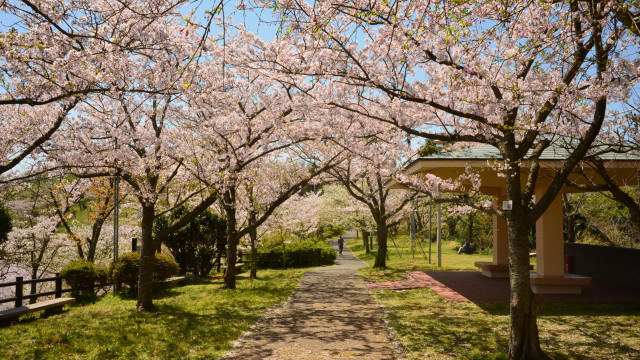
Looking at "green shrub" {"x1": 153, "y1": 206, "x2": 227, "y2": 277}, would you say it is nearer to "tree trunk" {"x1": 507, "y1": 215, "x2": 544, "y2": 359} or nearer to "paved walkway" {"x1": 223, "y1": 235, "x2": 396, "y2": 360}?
"paved walkway" {"x1": 223, "y1": 235, "x2": 396, "y2": 360}

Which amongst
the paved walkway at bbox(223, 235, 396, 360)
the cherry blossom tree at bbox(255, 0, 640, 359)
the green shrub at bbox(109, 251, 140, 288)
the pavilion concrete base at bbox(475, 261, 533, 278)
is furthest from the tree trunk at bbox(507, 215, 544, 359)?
the green shrub at bbox(109, 251, 140, 288)

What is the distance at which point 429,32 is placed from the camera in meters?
5.95

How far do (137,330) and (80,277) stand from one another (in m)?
5.24

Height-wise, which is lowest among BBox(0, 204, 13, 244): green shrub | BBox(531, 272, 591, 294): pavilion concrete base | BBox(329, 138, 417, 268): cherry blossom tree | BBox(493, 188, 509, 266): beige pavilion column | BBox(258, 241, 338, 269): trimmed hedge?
BBox(258, 241, 338, 269): trimmed hedge

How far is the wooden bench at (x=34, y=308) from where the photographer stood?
8.03 metres

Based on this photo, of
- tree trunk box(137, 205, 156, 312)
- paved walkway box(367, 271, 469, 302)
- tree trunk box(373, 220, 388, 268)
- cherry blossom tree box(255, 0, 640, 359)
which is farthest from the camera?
tree trunk box(373, 220, 388, 268)

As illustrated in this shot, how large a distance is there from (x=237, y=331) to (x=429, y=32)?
232 inches

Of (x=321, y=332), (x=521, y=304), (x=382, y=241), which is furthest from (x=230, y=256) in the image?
(x=521, y=304)

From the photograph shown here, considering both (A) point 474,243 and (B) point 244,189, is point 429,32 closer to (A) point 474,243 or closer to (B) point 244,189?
(B) point 244,189

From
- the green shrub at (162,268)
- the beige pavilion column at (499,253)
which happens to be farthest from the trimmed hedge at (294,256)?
the beige pavilion column at (499,253)

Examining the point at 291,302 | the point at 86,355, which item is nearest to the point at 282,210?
the point at 291,302

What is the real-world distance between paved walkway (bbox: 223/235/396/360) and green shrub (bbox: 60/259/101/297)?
566cm

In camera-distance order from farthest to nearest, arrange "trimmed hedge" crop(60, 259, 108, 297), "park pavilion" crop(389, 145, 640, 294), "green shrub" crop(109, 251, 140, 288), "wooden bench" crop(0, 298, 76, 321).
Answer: "green shrub" crop(109, 251, 140, 288)
"trimmed hedge" crop(60, 259, 108, 297)
"park pavilion" crop(389, 145, 640, 294)
"wooden bench" crop(0, 298, 76, 321)

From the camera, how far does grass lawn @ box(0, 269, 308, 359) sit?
6.21 m
